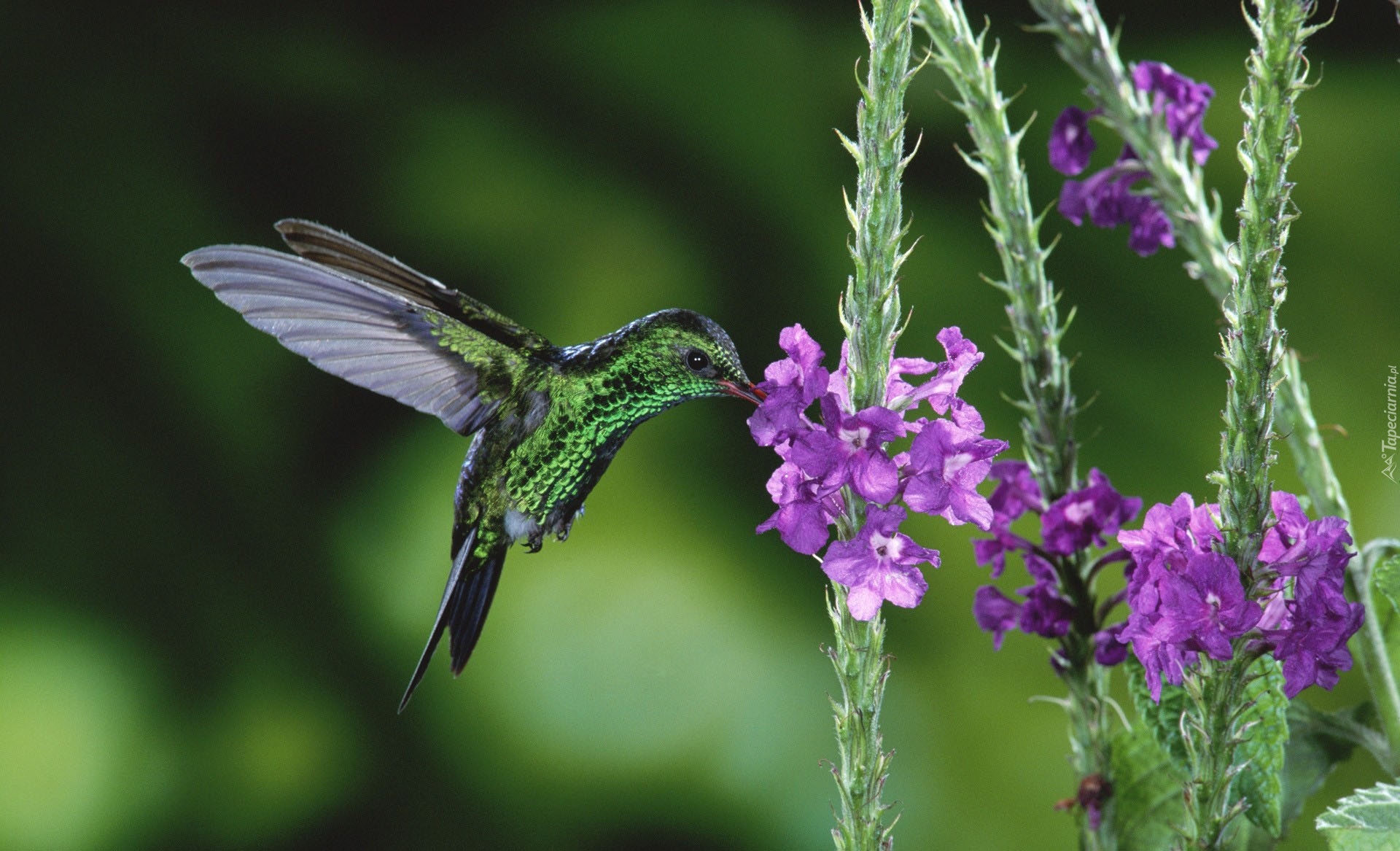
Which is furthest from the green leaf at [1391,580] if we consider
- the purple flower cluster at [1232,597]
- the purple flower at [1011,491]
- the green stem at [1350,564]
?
the purple flower at [1011,491]

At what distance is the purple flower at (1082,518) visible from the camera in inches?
34.6

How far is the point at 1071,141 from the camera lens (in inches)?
41.9

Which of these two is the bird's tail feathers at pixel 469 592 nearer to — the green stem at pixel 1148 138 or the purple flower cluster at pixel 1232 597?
the purple flower cluster at pixel 1232 597

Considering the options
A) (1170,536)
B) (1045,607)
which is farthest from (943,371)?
(1045,607)

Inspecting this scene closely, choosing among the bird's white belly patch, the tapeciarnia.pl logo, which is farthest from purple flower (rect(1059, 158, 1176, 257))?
the bird's white belly patch

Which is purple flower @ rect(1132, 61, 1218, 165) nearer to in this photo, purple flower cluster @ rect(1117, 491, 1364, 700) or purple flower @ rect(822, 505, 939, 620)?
purple flower cluster @ rect(1117, 491, 1364, 700)

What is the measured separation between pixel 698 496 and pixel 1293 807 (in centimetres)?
119

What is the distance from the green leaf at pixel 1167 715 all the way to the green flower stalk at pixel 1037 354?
0.05m

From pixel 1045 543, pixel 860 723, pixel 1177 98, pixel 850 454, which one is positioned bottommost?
pixel 860 723

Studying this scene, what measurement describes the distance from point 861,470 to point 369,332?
361mm

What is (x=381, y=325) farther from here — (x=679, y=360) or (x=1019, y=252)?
(x=1019, y=252)

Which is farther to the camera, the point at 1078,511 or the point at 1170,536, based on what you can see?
the point at 1078,511

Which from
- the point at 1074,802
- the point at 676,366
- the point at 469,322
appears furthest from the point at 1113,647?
the point at 469,322

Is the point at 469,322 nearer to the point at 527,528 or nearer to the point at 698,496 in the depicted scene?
the point at 527,528
